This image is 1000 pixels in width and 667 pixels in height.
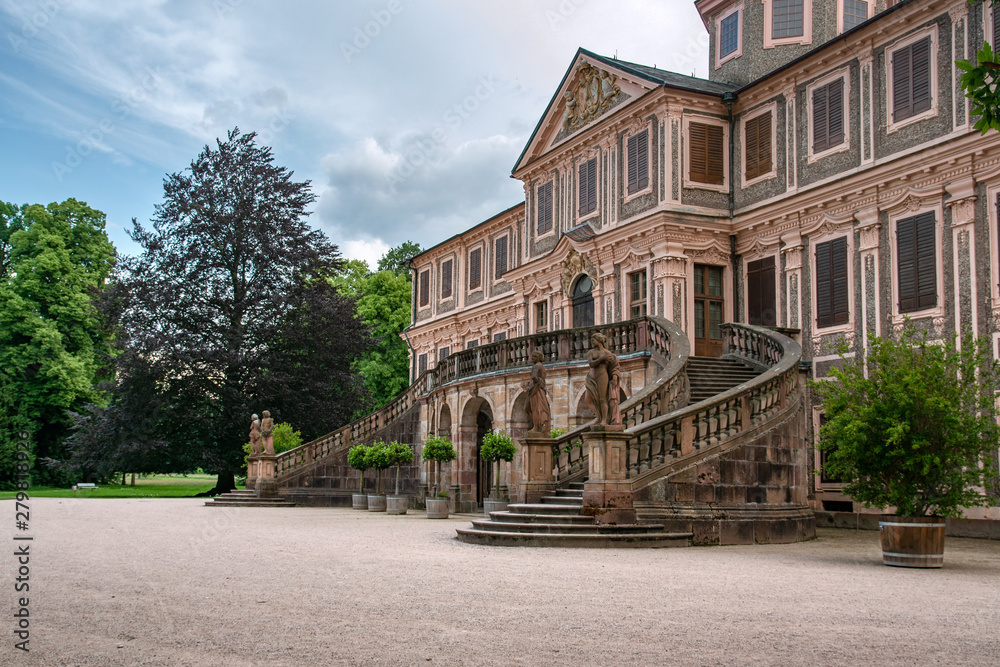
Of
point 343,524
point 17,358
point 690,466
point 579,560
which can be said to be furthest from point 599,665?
point 17,358

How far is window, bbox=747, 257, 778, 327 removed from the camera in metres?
24.6

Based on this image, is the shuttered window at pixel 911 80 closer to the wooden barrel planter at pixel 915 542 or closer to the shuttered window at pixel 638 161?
the shuttered window at pixel 638 161

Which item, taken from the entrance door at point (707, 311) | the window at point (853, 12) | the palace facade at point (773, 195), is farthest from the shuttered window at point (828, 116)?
the window at point (853, 12)

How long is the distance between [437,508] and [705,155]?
12135 millimetres

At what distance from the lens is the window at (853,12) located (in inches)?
1097

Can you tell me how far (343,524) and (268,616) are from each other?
12269 mm

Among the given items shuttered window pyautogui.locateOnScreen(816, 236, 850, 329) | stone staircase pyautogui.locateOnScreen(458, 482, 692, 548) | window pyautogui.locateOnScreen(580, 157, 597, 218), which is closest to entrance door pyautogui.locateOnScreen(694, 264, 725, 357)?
shuttered window pyautogui.locateOnScreen(816, 236, 850, 329)

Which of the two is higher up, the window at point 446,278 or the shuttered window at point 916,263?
the window at point 446,278

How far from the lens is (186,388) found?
3728cm

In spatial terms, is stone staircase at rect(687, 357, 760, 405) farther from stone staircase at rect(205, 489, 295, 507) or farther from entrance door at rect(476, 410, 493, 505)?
stone staircase at rect(205, 489, 295, 507)

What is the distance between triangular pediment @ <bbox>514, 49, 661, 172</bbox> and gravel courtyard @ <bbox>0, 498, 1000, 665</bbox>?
54.3ft

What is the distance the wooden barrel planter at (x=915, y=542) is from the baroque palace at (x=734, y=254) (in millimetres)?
3232

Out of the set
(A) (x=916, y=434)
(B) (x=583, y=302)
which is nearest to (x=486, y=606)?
(A) (x=916, y=434)

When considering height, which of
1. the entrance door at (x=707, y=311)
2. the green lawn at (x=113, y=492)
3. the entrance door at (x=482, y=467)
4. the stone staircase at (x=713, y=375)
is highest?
the entrance door at (x=707, y=311)
